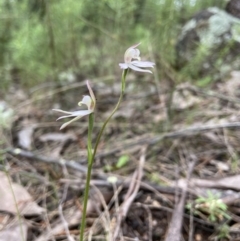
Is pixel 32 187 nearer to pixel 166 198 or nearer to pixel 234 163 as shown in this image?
pixel 166 198

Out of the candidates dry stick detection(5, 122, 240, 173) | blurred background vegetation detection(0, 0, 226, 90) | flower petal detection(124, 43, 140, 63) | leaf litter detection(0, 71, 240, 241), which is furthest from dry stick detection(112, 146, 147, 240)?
blurred background vegetation detection(0, 0, 226, 90)

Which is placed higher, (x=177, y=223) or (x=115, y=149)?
(x=177, y=223)

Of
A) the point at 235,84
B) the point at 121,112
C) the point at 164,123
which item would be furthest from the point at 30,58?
the point at 235,84

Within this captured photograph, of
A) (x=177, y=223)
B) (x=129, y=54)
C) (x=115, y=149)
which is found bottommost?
(x=115, y=149)

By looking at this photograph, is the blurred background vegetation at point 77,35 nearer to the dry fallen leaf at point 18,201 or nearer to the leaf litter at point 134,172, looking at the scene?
the leaf litter at point 134,172

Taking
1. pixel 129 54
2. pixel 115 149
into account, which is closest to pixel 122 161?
pixel 115 149

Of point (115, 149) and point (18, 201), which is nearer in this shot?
point (18, 201)

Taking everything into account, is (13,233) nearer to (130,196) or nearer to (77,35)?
(130,196)

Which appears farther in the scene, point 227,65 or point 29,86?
point 29,86
